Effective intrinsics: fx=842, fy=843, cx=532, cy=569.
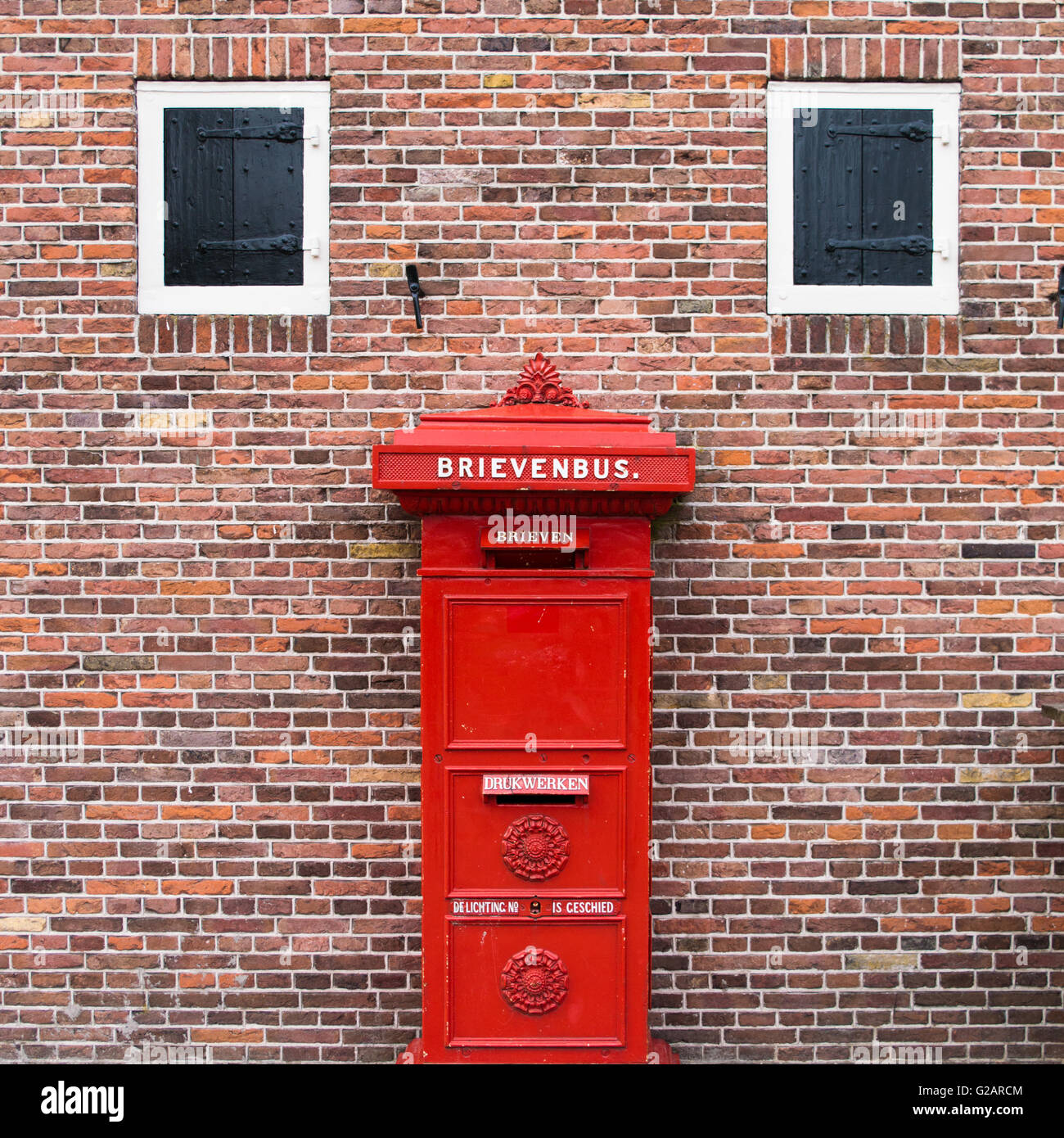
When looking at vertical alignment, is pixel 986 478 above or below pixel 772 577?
above

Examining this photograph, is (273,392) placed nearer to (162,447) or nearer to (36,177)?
(162,447)

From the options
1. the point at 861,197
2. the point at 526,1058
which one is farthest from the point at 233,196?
the point at 526,1058

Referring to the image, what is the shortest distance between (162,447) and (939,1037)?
12.6ft

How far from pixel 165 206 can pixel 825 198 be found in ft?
8.67

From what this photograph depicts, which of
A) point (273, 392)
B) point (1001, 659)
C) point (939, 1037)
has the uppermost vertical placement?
point (273, 392)

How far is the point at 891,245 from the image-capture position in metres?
3.38

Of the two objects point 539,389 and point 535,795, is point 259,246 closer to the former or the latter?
point 539,389

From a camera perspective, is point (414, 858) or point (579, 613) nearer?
point (579, 613)

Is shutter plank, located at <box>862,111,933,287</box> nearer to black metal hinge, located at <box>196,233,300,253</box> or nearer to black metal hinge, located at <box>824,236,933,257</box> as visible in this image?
black metal hinge, located at <box>824,236,933,257</box>

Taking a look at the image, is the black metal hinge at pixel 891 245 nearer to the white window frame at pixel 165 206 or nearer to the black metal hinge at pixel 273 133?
the white window frame at pixel 165 206

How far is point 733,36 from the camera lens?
10.9ft

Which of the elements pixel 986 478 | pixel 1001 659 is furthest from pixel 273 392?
pixel 1001 659

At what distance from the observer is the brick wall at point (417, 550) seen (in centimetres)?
329

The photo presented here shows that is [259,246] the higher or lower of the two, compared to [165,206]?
lower
